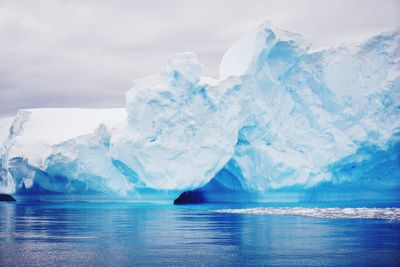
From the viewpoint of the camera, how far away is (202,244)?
9.94m

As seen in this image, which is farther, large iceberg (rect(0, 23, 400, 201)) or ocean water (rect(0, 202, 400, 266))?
large iceberg (rect(0, 23, 400, 201))

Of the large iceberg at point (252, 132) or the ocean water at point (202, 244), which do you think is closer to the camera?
the ocean water at point (202, 244)

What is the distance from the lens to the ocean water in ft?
26.5

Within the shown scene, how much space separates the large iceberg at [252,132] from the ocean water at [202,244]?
34.8 ft

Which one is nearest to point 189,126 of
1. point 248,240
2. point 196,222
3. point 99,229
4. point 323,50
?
point 323,50

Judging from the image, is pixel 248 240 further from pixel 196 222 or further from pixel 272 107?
pixel 272 107

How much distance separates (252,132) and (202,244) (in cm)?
1749

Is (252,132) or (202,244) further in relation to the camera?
(252,132)

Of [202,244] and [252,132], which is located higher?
[202,244]

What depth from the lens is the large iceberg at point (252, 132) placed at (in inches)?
987

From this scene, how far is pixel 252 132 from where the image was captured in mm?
27109

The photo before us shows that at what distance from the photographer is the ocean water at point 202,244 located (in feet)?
26.5

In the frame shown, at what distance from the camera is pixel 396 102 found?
88.6 ft

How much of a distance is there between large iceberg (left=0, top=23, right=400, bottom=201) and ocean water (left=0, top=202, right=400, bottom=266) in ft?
34.8
